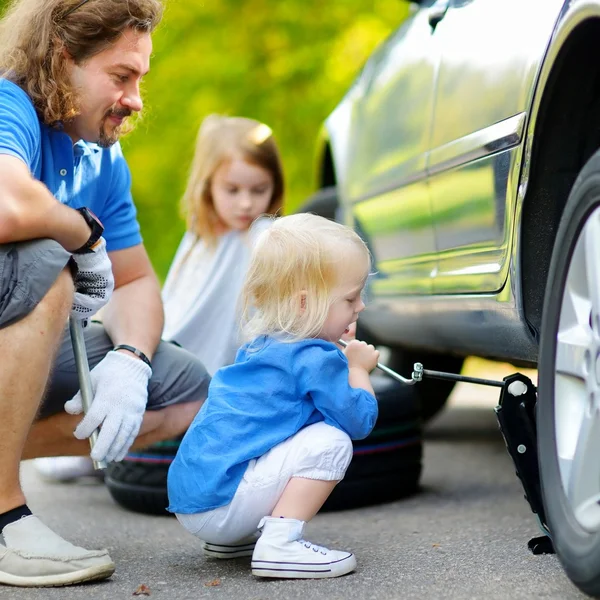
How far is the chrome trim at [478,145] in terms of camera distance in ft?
7.41

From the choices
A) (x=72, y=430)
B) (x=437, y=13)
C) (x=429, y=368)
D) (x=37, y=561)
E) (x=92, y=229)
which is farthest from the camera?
(x=429, y=368)

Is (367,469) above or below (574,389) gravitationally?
below

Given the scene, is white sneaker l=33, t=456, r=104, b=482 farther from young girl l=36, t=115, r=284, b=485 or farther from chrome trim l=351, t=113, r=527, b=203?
chrome trim l=351, t=113, r=527, b=203

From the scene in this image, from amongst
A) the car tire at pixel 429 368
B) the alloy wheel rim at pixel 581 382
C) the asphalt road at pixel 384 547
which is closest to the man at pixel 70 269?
the asphalt road at pixel 384 547

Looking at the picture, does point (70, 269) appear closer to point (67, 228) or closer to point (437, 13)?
point (67, 228)

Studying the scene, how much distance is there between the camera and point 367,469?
3.21m

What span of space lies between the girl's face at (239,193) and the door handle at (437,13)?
992mm

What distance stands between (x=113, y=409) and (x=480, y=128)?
3.63ft

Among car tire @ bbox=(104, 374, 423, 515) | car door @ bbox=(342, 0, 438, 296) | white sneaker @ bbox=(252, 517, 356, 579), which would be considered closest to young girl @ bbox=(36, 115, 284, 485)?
car door @ bbox=(342, 0, 438, 296)

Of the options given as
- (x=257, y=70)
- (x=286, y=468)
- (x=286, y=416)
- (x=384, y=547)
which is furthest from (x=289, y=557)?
(x=257, y=70)

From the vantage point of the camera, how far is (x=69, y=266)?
2.37 metres

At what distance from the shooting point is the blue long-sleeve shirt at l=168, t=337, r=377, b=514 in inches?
87.7

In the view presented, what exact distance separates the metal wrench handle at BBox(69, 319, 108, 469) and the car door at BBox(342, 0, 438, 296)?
1022 mm

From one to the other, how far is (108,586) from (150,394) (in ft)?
2.15
